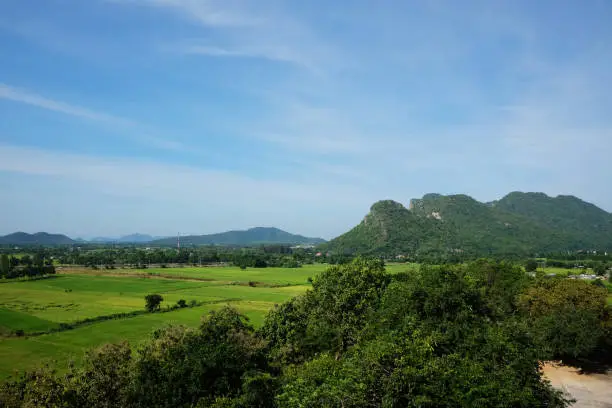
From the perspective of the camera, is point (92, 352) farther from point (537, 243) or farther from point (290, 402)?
point (537, 243)

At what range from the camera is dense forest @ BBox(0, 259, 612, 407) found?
1462 cm

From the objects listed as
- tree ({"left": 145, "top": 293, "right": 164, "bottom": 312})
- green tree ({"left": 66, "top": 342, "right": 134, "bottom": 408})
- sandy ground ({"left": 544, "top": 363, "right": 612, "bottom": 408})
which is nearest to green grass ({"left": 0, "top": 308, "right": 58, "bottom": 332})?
tree ({"left": 145, "top": 293, "right": 164, "bottom": 312})

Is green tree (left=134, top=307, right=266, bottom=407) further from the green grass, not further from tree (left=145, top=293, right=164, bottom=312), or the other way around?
tree (left=145, top=293, right=164, bottom=312)

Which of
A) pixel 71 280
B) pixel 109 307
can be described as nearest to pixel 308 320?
pixel 109 307

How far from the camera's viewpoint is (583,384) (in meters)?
27.7

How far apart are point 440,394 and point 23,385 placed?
14.5m

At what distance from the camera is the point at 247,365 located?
17828 mm

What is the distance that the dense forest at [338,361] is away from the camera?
14.6m

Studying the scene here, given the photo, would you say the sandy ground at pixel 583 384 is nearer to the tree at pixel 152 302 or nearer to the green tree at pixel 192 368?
the green tree at pixel 192 368

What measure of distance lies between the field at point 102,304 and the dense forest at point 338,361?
10.1 feet

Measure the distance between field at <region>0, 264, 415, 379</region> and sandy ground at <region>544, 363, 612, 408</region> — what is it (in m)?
24.6

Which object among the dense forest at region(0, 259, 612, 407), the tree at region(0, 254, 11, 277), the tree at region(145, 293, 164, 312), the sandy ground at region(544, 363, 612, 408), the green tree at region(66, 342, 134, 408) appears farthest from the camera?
the tree at region(0, 254, 11, 277)

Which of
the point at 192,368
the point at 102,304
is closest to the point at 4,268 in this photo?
the point at 102,304

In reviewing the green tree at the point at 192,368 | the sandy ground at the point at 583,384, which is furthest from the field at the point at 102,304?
the sandy ground at the point at 583,384
